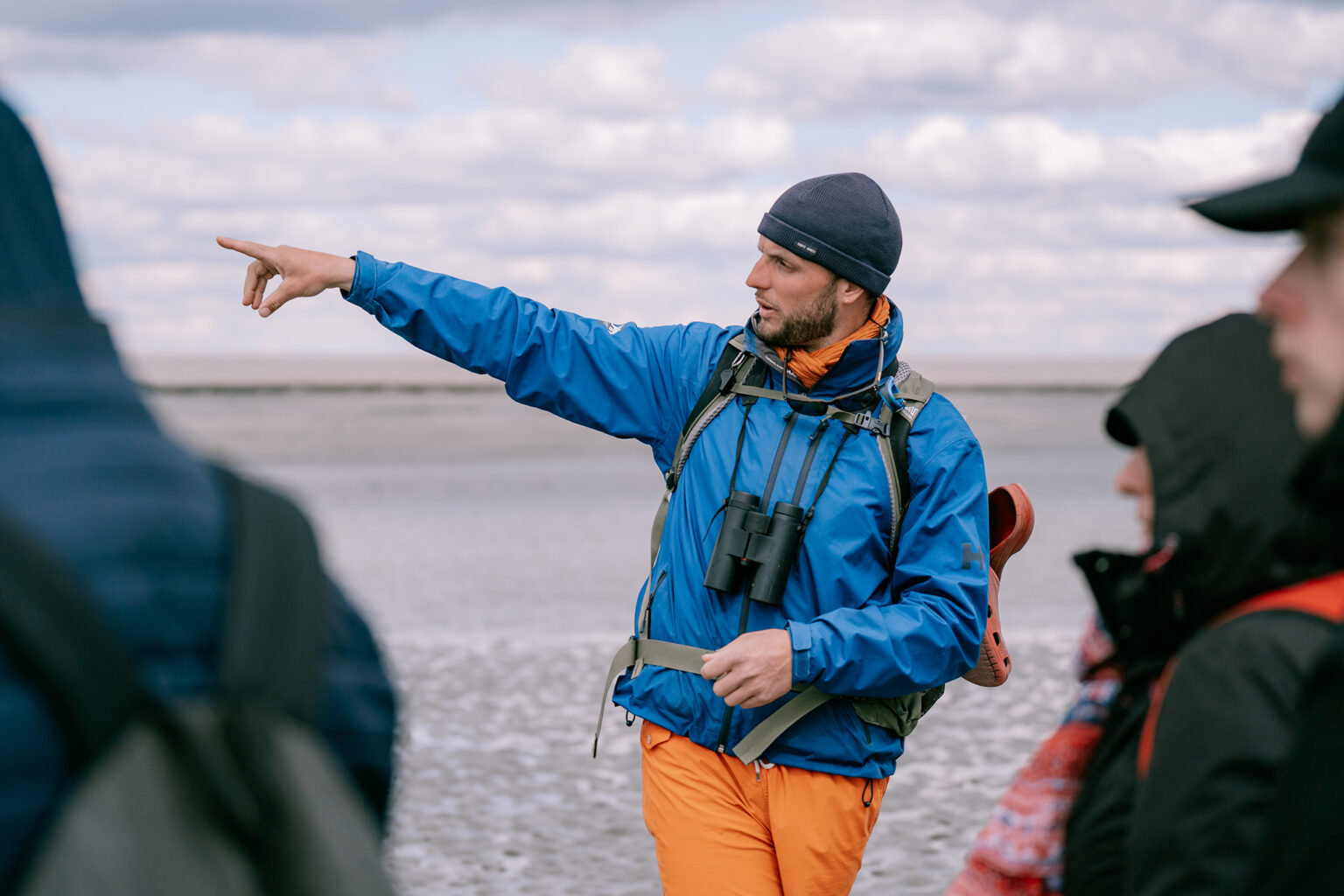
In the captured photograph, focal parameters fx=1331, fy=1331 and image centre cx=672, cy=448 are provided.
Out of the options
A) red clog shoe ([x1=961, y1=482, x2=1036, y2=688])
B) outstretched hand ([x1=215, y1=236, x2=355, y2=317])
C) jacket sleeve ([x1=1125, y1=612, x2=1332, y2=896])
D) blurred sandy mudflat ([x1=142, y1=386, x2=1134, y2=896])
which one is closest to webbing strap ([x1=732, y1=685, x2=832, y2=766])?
red clog shoe ([x1=961, y1=482, x2=1036, y2=688])

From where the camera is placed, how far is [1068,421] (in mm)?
56500

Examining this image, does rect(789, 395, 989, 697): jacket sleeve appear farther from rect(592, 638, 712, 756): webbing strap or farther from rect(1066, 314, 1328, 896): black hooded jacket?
rect(1066, 314, 1328, 896): black hooded jacket

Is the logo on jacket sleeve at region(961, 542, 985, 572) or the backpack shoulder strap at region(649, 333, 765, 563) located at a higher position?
the backpack shoulder strap at region(649, 333, 765, 563)

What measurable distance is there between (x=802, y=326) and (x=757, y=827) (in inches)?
58.6

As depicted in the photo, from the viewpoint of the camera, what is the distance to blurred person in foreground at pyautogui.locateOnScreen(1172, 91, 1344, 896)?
150 cm

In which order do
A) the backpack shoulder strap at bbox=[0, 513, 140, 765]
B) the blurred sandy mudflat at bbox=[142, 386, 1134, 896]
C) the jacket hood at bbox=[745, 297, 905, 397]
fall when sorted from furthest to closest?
the blurred sandy mudflat at bbox=[142, 386, 1134, 896] → the jacket hood at bbox=[745, 297, 905, 397] → the backpack shoulder strap at bbox=[0, 513, 140, 765]

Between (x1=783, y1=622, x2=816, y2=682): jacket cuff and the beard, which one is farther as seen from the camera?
the beard

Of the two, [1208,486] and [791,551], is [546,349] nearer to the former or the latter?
[791,551]

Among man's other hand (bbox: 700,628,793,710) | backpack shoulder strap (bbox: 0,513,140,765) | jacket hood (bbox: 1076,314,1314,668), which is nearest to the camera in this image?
backpack shoulder strap (bbox: 0,513,140,765)

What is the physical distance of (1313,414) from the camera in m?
1.64

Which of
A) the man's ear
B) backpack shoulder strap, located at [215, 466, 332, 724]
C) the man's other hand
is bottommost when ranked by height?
the man's other hand

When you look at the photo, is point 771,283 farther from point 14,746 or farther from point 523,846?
point 523,846

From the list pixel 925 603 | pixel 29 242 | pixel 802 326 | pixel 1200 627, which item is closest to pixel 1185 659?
pixel 1200 627

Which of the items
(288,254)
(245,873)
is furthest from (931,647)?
(245,873)
